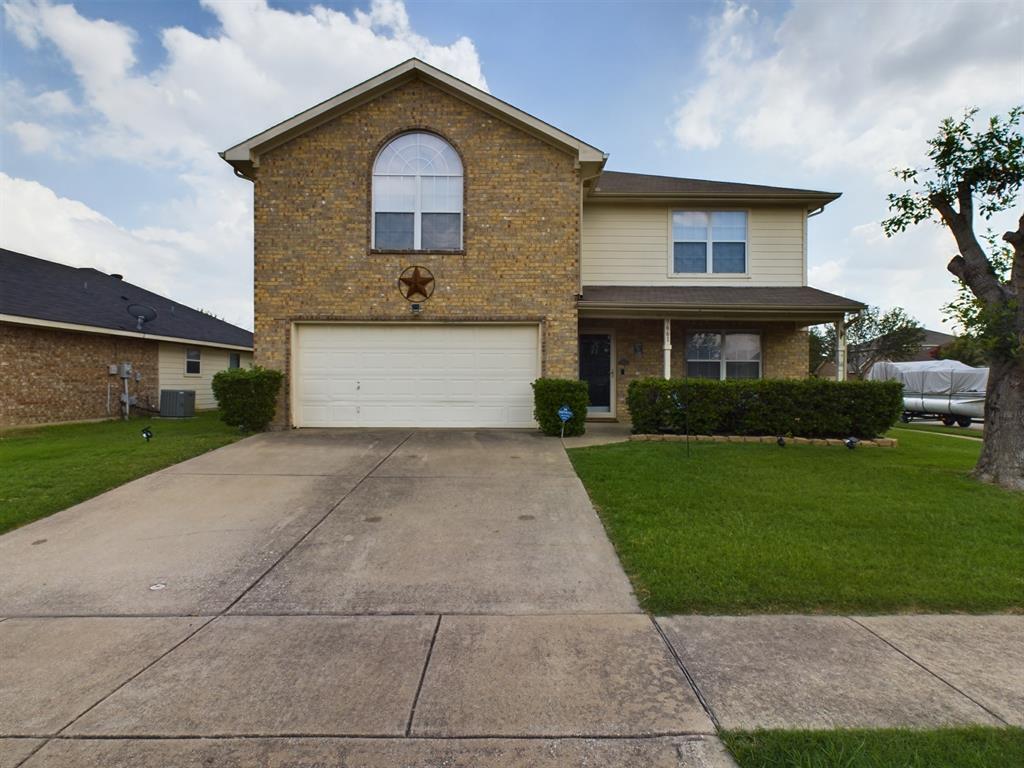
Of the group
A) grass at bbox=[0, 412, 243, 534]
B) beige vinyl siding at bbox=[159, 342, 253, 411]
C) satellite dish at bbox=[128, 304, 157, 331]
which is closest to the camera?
grass at bbox=[0, 412, 243, 534]

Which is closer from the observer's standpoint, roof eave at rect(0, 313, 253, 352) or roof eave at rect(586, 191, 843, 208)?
roof eave at rect(0, 313, 253, 352)

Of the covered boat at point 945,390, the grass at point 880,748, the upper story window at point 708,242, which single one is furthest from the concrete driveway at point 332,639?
the covered boat at point 945,390

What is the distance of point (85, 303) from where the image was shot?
14695 mm

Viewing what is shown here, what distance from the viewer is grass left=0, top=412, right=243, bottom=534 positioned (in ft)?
18.9

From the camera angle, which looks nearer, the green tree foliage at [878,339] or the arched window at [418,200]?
the arched window at [418,200]

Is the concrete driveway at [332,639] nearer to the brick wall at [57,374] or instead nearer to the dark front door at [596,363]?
the dark front door at [596,363]

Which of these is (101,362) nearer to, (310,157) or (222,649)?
(310,157)

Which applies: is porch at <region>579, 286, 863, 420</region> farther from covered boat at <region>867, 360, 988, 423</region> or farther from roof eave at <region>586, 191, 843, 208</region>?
covered boat at <region>867, 360, 988, 423</region>

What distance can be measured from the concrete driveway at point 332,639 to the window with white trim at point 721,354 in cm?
796

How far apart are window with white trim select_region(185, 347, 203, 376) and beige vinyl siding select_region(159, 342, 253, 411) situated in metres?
0.08

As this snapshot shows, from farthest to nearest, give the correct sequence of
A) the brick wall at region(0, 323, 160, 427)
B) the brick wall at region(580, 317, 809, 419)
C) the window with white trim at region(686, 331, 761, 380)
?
1. the window with white trim at region(686, 331, 761, 380)
2. the brick wall at region(580, 317, 809, 419)
3. the brick wall at region(0, 323, 160, 427)

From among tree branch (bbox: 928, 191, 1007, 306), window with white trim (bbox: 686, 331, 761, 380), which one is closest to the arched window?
window with white trim (bbox: 686, 331, 761, 380)

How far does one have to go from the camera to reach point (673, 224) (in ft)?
40.9

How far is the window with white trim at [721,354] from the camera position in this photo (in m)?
12.6
